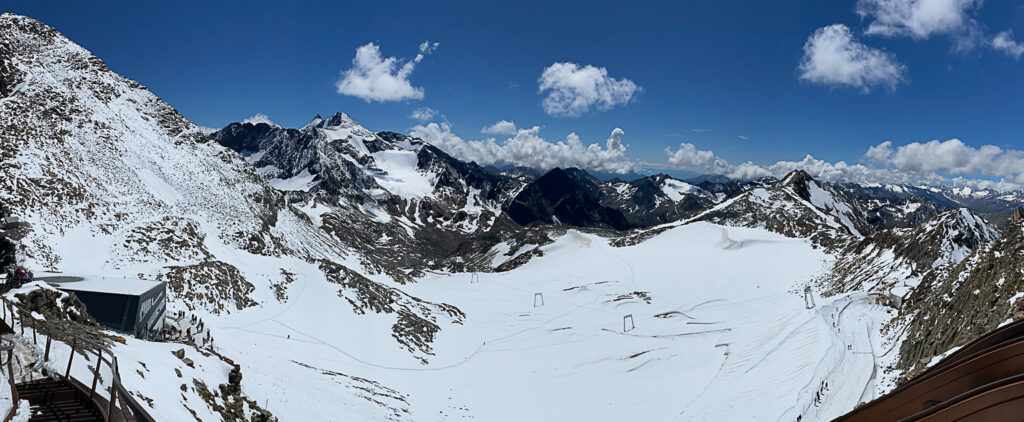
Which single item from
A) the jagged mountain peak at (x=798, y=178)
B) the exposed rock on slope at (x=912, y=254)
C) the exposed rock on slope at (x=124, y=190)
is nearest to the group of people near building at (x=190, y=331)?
the exposed rock on slope at (x=124, y=190)

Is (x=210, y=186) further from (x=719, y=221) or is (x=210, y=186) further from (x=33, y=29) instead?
(x=719, y=221)

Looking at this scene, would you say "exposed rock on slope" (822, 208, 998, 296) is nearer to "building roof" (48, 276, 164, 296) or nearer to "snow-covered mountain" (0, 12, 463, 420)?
"snow-covered mountain" (0, 12, 463, 420)

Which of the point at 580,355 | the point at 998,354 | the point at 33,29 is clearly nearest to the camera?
the point at 998,354

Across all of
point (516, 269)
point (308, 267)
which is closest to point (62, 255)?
point (308, 267)

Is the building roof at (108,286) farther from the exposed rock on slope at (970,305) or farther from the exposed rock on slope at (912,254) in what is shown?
the exposed rock on slope at (912,254)

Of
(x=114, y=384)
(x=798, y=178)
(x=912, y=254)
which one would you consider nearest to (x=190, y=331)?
(x=114, y=384)

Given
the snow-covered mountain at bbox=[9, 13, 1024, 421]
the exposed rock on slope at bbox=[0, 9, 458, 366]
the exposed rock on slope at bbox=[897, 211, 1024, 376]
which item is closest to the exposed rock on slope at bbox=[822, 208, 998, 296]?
the snow-covered mountain at bbox=[9, 13, 1024, 421]
